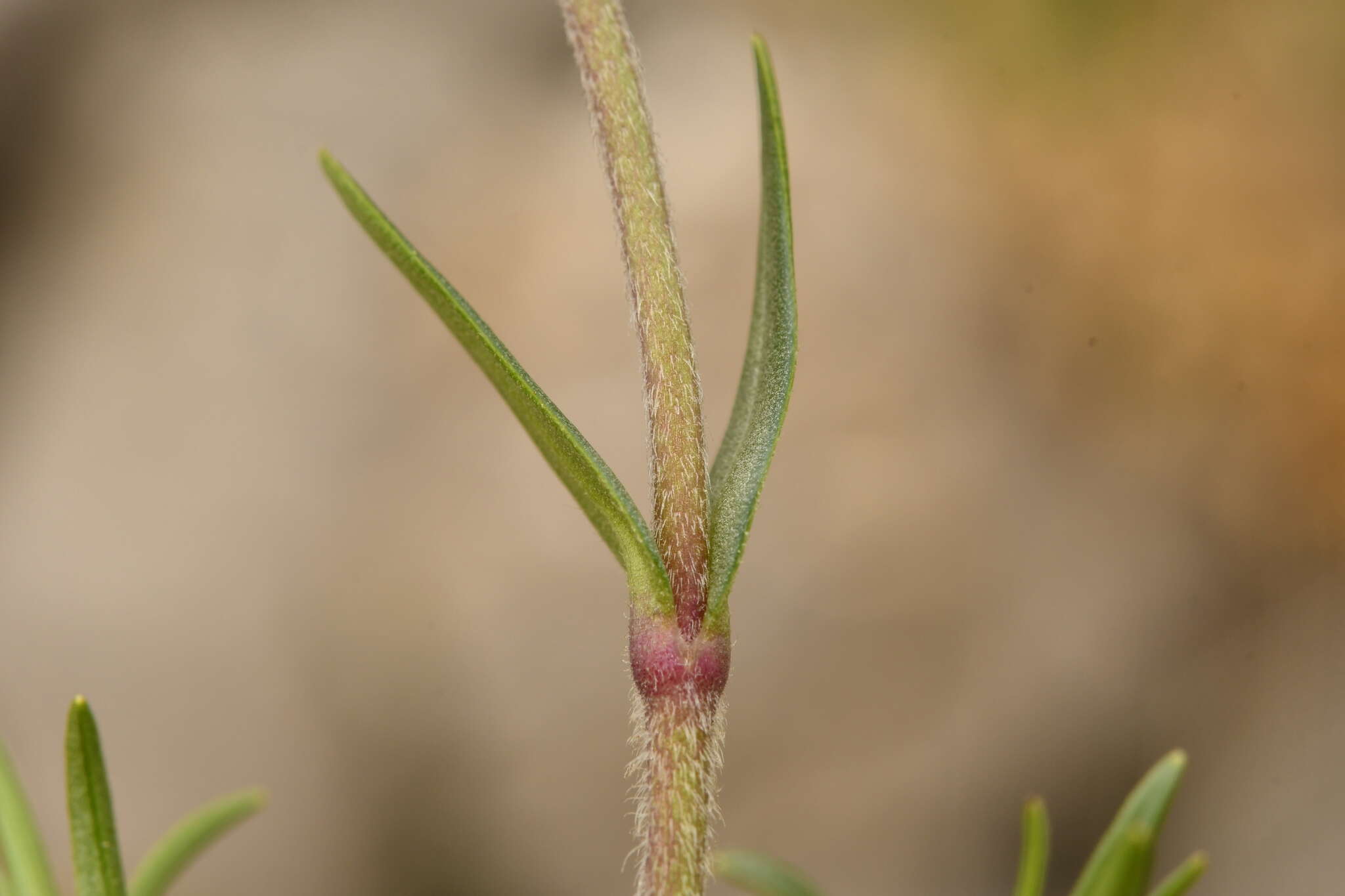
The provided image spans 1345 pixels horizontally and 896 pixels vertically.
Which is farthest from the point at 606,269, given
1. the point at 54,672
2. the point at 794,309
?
the point at 794,309

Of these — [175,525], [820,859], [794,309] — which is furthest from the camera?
[175,525]

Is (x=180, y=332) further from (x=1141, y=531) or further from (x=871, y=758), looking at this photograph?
(x=1141, y=531)

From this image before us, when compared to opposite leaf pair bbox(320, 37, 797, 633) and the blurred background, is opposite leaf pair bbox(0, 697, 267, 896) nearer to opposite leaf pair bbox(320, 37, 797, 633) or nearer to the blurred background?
opposite leaf pair bbox(320, 37, 797, 633)

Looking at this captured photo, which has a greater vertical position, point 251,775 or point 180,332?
point 180,332

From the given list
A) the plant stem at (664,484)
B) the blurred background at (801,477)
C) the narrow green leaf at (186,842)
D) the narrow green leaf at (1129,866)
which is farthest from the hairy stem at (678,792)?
the blurred background at (801,477)

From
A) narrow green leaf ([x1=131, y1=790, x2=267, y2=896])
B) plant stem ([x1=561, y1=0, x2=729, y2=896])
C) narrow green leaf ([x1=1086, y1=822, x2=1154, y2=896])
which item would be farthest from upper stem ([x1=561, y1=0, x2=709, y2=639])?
narrow green leaf ([x1=131, y1=790, x2=267, y2=896])
